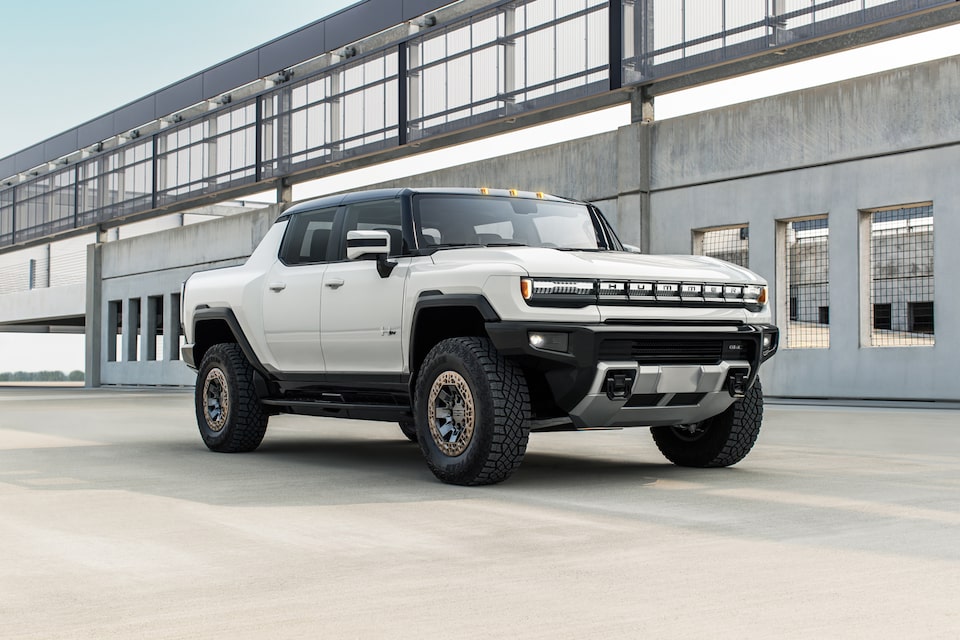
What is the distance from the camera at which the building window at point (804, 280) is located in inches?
795

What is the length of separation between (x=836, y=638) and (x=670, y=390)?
3.96m

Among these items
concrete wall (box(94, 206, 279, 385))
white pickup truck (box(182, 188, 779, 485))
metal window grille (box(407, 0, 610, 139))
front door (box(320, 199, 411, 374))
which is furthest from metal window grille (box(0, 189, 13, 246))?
front door (box(320, 199, 411, 374))

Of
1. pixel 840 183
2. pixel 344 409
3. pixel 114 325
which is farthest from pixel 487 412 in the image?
pixel 114 325

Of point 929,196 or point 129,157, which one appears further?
point 129,157

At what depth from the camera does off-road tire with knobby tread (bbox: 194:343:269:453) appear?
9.84 m

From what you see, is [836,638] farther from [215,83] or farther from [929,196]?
[215,83]

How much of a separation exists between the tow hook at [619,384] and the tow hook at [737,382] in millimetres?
865

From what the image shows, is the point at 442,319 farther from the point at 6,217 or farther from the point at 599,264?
the point at 6,217

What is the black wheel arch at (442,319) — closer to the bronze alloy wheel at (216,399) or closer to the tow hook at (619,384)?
the tow hook at (619,384)

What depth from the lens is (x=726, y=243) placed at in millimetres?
22109

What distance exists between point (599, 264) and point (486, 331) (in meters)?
0.80

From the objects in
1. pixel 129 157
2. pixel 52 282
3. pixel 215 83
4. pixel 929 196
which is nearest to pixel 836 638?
pixel 929 196

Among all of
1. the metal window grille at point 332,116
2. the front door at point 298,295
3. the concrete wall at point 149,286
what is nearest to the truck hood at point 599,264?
the front door at point 298,295

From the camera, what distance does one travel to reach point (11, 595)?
432 cm
